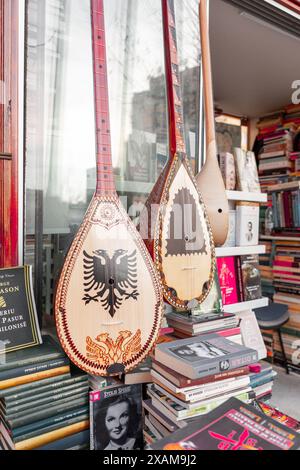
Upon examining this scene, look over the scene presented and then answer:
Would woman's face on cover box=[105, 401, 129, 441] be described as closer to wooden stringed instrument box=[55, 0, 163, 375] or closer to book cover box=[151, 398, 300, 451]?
wooden stringed instrument box=[55, 0, 163, 375]

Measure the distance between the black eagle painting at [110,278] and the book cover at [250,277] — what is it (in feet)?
2.19

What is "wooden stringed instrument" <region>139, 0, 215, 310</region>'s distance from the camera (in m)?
1.11

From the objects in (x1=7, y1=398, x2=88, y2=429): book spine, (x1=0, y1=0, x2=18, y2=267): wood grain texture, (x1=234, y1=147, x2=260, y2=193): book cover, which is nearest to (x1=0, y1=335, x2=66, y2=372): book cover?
(x1=7, y1=398, x2=88, y2=429): book spine

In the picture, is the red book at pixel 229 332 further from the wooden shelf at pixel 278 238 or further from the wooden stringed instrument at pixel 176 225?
the wooden shelf at pixel 278 238

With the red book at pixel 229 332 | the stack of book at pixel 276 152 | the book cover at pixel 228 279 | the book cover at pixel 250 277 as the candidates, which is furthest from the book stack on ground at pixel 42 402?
the stack of book at pixel 276 152

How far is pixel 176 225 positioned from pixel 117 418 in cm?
59

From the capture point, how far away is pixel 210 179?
1257mm

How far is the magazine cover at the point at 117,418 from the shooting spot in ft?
2.95

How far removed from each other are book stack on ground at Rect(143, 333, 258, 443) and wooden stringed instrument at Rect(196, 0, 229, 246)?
439 millimetres

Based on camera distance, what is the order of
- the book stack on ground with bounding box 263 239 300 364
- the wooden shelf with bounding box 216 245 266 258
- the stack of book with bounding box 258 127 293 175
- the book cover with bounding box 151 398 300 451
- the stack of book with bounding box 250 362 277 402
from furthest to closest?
the stack of book with bounding box 258 127 293 175, the book stack on ground with bounding box 263 239 300 364, the wooden shelf with bounding box 216 245 266 258, the stack of book with bounding box 250 362 277 402, the book cover with bounding box 151 398 300 451

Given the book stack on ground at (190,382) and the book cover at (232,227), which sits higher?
the book cover at (232,227)

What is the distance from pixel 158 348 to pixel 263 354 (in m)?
0.69

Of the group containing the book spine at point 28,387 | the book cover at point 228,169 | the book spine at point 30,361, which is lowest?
the book spine at point 28,387

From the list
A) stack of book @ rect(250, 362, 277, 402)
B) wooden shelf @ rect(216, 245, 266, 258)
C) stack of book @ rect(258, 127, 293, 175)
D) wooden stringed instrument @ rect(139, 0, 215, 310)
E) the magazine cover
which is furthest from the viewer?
stack of book @ rect(258, 127, 293, 175)
